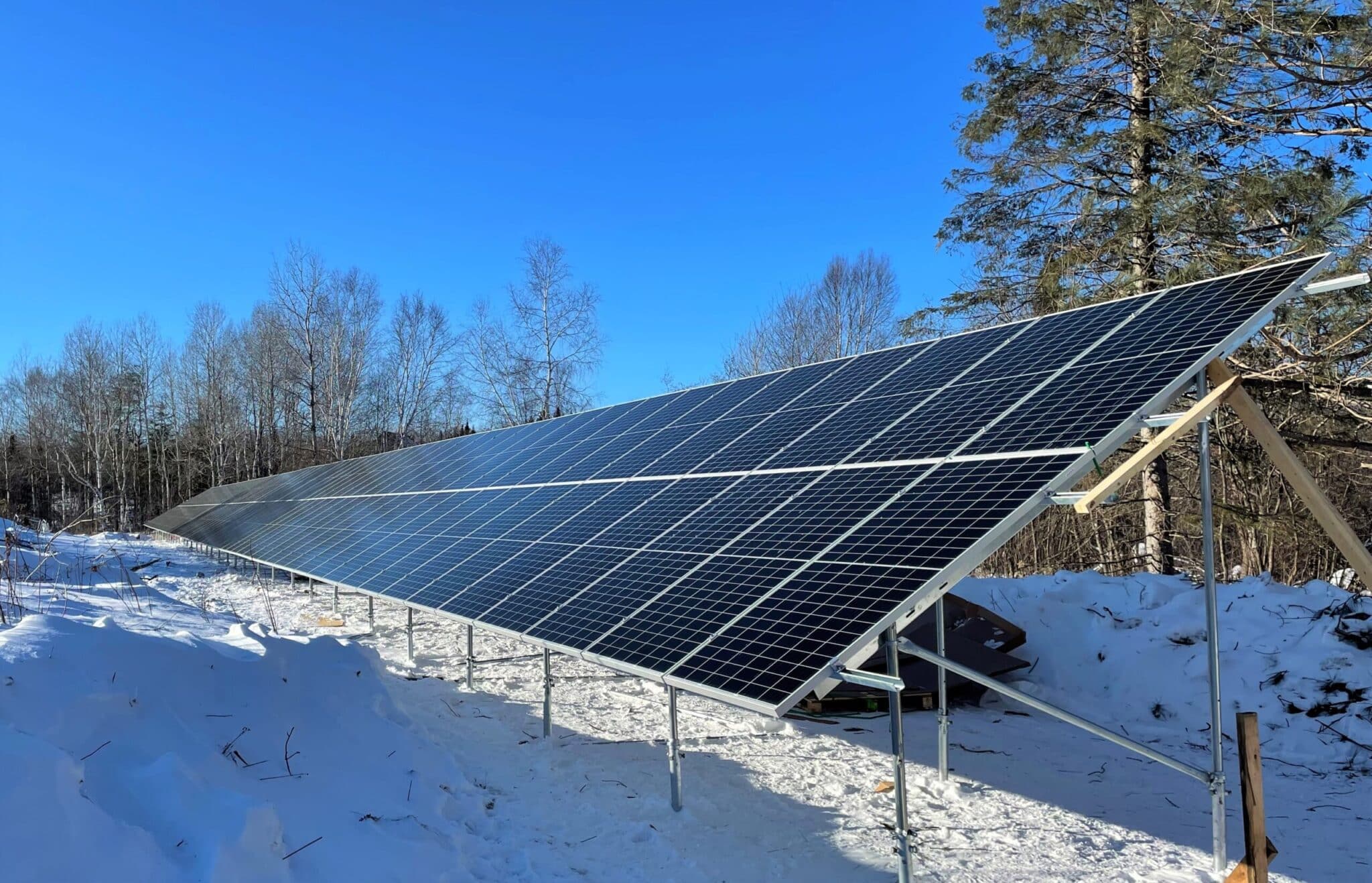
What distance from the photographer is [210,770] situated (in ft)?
16.7

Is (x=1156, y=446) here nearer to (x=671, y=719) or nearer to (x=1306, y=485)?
(x=1306, y=485)

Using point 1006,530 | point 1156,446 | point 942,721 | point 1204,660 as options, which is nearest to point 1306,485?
point 1156,446

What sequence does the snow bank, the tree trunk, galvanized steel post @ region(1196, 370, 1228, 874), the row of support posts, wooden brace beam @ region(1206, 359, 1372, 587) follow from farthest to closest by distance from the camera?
the tree trunk, the snow bank, wooden brace beam @ region(1206, 359, 1372, 587), galvanized steel post @ region(1196, 370, 1228, 874), the row of support posts

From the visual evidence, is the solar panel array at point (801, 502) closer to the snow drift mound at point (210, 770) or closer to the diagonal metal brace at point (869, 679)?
the diagonal metal brace at point (869, 679)

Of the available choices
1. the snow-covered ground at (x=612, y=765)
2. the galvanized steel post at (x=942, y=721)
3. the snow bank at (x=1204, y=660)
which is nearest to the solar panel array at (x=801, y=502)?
the snow-covered ground at (x=612, y=765)

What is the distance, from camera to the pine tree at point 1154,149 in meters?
11.5

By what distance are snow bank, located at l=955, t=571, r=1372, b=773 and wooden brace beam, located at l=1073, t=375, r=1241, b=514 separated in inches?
197

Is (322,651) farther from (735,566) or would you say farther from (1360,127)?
(1360,127)

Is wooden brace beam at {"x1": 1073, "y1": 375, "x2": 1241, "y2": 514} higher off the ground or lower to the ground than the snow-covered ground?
higher

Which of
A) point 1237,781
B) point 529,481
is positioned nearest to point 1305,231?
point 1237,781

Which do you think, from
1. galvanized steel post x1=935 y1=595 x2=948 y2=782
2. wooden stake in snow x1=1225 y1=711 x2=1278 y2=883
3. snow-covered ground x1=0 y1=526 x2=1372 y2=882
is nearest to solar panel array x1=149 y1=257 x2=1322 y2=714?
snow-covered ground x1=0 y1=526 x2=1372 y2=882

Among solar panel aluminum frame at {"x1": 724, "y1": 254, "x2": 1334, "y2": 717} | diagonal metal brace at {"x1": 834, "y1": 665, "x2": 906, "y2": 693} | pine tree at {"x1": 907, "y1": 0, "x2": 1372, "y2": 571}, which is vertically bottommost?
diagonal metal brace at {"x1": 834, "y1": 665, "x2": 906, "y2": 693}

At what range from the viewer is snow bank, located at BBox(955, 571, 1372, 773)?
338 inches

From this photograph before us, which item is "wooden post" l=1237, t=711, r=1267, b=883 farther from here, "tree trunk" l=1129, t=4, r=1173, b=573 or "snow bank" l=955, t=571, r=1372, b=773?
"tree trunk" l=1129, t=4, r=1173, b=573
